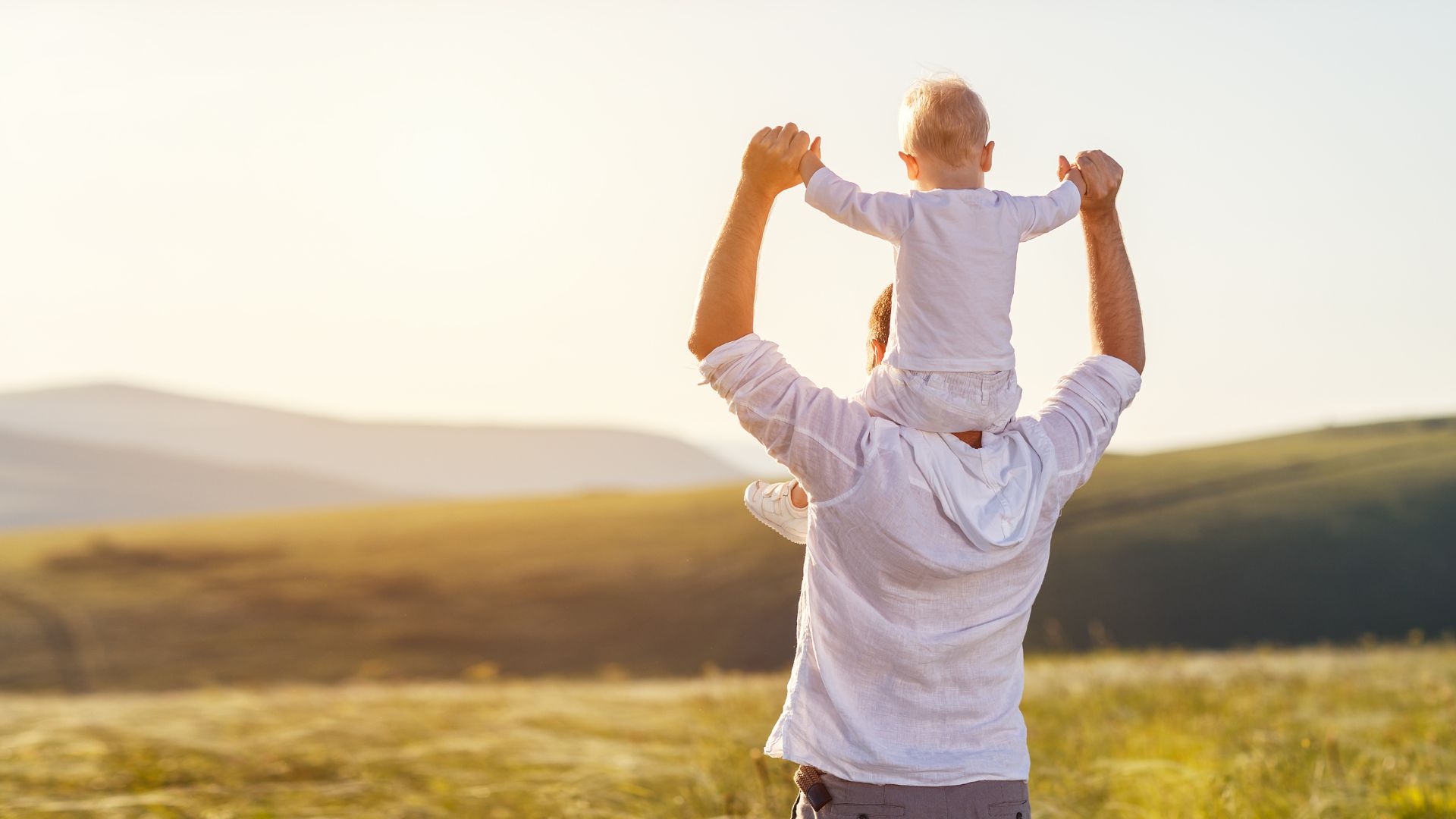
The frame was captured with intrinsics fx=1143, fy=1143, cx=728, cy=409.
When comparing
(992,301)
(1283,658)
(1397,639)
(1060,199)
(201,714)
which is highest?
(1060,199)

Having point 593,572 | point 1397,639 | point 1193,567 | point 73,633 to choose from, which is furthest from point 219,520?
point 1397,639

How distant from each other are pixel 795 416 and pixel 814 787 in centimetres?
76

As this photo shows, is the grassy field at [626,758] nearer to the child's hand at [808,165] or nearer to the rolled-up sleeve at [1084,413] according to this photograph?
the rolled-up sleeve at [1084,413]

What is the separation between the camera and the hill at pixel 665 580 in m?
26.5

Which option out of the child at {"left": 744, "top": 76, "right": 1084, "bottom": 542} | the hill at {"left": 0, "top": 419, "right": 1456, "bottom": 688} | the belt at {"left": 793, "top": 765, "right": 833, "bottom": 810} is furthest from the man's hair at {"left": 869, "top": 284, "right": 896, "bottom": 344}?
the hill at {"left": 0, "top": 419, "right": 1456, "bottom": 688}

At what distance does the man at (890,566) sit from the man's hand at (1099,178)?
1.94 ft

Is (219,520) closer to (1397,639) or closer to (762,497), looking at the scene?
(1397,639)

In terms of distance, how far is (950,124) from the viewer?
221 centimetres

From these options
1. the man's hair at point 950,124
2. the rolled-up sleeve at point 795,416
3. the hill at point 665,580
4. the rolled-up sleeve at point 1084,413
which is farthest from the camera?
the hill at point 665,580

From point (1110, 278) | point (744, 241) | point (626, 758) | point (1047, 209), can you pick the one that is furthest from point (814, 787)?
point (626, 758)

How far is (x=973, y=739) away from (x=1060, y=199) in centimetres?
110

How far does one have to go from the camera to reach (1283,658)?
44.3 ft

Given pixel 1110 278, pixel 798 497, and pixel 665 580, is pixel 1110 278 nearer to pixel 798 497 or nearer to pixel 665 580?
pixel 798 497

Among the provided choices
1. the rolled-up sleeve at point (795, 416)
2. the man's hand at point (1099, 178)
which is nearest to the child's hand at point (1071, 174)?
the man's hand at point (1099, 178)
